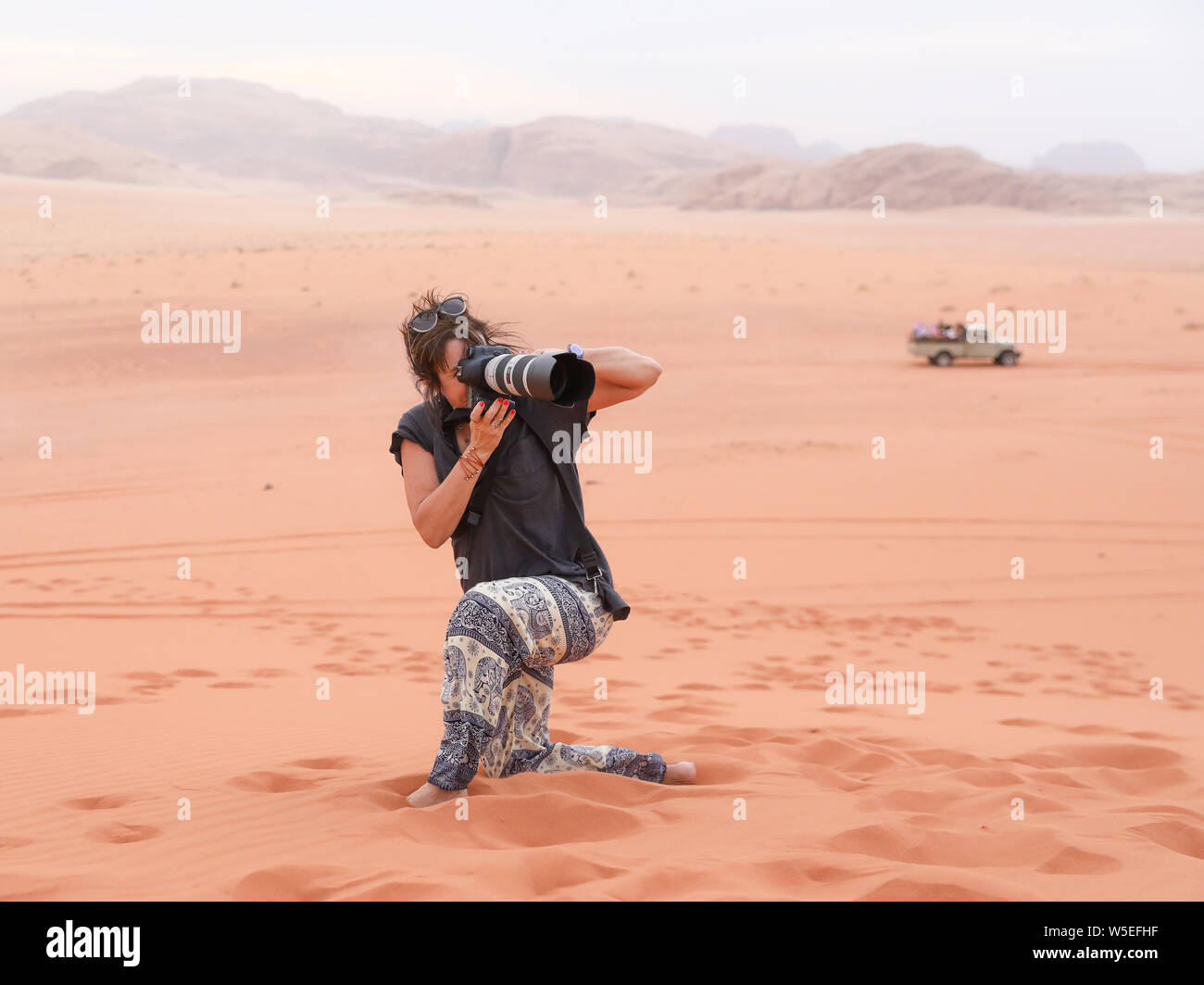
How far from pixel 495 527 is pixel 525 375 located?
738mm

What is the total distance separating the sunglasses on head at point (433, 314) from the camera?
153 inches

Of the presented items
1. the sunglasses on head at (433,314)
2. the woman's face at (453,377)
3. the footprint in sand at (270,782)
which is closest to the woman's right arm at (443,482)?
the woman's face at (453,377)

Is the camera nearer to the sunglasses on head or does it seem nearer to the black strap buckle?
the sunglasses on head

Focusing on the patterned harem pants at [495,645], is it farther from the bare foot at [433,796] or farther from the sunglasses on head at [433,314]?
the sunglasses on head at [433,314]

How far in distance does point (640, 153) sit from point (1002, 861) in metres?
182

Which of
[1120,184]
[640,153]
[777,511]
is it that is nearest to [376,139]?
[640,153]

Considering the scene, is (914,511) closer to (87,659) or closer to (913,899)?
(87,659)

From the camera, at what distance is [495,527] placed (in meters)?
4.02

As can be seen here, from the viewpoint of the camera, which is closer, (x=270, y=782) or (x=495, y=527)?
(x=495, y=527)

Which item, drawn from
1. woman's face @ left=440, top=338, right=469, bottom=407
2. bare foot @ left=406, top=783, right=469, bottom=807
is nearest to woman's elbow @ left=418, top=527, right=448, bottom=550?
woman's face @ left=440, top=338, right=469, bottom=407

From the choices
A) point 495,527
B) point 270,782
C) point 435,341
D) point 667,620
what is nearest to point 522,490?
point 495,527

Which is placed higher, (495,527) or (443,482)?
(443,482)

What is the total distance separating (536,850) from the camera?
11.1 ft

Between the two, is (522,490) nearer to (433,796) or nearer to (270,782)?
(433,796)
